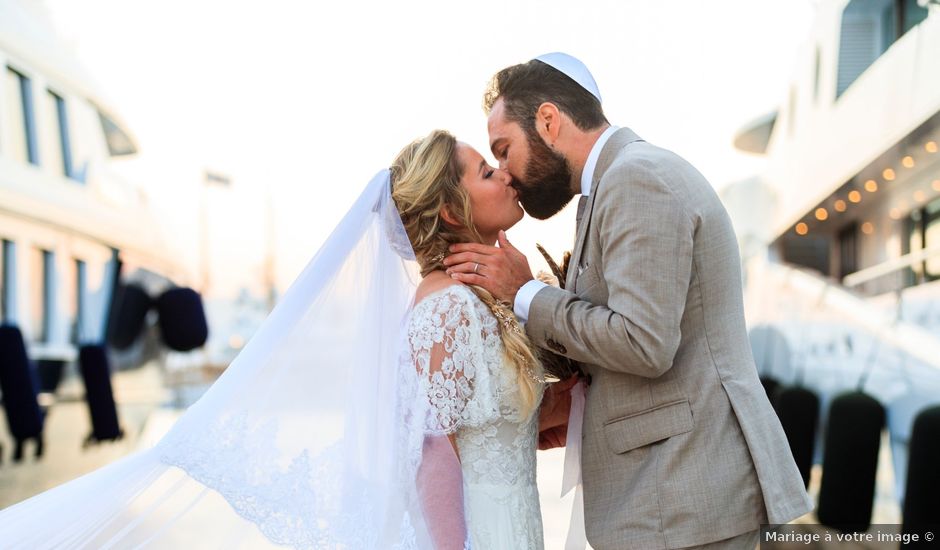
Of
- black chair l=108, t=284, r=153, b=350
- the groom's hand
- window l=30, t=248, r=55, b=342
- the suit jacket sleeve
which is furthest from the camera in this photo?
black chair l=108, t=284, r=153, b=350

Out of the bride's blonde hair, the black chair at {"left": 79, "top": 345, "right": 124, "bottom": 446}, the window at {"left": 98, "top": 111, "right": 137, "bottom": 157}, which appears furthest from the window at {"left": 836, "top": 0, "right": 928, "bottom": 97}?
the window at {"left": 98, "top": 111, "right": 137, "bottom": 157}

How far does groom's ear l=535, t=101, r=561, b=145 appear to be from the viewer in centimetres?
242

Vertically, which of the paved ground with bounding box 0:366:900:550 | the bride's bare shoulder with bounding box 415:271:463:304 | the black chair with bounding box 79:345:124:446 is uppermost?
the bride's bare shoulder with bounding box 415:271:463:304

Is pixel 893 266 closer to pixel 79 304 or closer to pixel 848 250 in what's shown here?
pixel 848 250

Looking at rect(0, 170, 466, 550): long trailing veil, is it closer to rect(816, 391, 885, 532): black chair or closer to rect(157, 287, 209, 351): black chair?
rect(816, 391, 885, 532): black chair

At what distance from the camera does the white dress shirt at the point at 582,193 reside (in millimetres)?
2186

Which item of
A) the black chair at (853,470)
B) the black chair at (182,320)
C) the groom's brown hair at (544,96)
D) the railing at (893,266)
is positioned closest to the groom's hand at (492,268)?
the groom's brown hair at (544,96)

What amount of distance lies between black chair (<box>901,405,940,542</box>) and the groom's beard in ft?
11.2

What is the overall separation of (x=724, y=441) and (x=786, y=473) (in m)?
0.18

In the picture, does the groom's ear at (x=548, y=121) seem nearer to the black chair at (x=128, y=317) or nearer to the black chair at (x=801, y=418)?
the black chair at (x=801, y=418)

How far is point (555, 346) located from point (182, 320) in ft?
25.6

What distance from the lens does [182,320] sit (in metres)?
9.30

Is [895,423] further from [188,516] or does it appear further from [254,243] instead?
[254,243]

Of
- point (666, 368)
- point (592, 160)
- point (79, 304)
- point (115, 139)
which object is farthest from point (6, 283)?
point (666, 368)
